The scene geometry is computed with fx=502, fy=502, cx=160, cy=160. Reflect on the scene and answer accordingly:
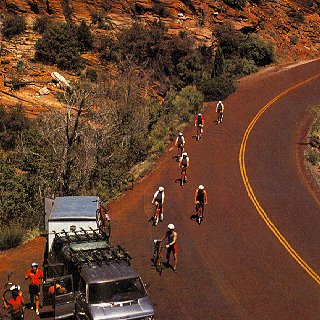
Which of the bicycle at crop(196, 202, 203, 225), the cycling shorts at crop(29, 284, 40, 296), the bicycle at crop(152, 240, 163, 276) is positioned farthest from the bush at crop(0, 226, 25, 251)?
the bicycle at crop(196, 202, 203, 225)

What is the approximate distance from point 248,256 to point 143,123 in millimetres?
16484

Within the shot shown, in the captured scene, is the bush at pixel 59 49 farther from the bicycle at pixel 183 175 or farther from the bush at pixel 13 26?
the bicycle at pixel 183 175

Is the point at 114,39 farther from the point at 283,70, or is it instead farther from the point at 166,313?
the point at 166,313

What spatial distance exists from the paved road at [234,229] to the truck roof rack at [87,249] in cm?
206

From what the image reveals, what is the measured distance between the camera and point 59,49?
43.0 meters

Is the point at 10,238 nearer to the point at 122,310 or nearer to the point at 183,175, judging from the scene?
the point at 122,310

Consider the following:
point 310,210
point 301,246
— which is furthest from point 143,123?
point 301,246

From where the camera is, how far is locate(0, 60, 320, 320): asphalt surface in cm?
1491

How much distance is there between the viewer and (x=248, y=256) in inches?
709

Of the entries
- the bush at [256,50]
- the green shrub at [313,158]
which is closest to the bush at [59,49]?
the bush at [256,50]

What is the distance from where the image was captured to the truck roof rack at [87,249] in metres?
13.3

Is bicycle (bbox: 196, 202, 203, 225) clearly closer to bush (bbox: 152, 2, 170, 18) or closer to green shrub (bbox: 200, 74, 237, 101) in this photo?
green shrub (bbox: 200, 74, 237, 101)

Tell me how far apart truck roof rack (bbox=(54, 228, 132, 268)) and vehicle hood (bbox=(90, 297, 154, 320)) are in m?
1.34

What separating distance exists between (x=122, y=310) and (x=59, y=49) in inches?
1364
